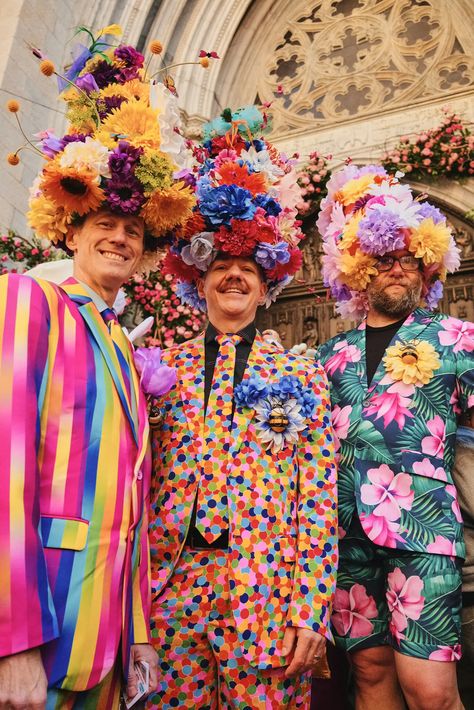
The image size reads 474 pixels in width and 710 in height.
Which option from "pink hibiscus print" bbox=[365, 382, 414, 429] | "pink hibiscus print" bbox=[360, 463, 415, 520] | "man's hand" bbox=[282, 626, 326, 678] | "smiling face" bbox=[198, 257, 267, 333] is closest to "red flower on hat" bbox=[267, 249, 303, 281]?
"smiling face" bbox=[198, 257, 267, 333]

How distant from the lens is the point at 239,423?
1.73 m

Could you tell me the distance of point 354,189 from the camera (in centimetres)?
255

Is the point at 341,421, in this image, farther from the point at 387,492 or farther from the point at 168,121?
the point at 168,121

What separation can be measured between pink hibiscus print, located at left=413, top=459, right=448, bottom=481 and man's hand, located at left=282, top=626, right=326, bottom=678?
0.68m

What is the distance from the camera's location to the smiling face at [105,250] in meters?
1.60

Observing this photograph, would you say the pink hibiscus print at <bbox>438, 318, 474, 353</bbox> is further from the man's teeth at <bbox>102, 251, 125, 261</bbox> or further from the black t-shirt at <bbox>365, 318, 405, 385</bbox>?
the man's teeth at <bbox>102, 251, 125, 261</bbox>

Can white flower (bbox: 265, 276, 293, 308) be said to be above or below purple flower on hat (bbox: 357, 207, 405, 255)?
below

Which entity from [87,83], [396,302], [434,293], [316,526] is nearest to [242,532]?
[316,526]

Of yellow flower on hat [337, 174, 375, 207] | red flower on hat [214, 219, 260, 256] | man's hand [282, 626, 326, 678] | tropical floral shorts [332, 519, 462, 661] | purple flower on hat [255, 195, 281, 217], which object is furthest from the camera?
yellow flower on hat [337, 174, 375, 207]

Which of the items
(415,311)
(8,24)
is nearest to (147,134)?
(415,311)

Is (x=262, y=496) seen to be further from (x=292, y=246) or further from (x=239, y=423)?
(x=292, y=246)

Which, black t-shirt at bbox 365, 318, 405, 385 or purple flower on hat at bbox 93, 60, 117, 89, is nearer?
purple flower on hat at bbox 93, 60, 117, 89

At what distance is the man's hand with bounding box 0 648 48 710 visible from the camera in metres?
0.96

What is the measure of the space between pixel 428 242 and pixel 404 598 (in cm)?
142
